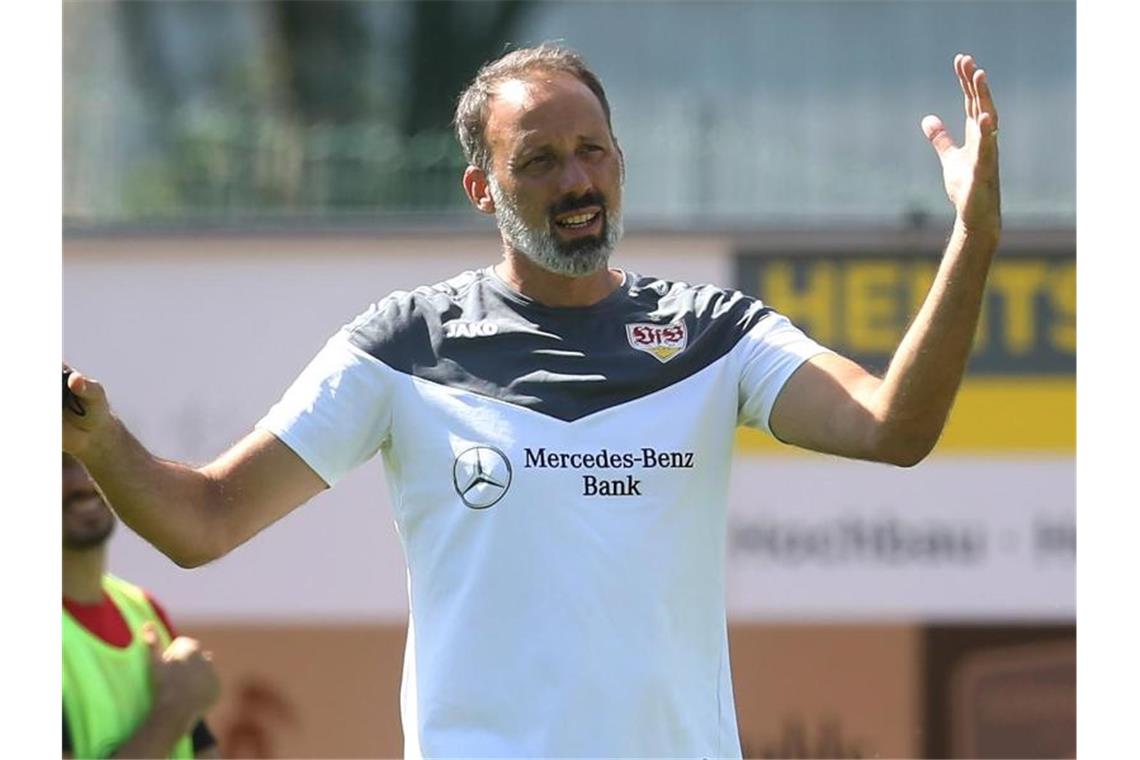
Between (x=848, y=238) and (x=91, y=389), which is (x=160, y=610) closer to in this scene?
(x=91, y=389)

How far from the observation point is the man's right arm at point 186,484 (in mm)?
3250

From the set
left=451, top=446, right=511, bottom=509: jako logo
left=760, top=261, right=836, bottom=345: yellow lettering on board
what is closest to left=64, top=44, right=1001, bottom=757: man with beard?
left=451, top=446, right=511, bottom=509: jako logo

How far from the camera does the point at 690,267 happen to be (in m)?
8.35

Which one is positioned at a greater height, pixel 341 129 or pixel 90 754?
pixel 341 129

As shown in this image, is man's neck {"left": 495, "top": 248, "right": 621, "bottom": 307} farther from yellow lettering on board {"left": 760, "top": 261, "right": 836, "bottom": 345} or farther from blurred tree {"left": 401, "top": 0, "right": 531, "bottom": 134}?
blurred tree {"left": 401, "top": 0, "right": 531, "bottom": 134}

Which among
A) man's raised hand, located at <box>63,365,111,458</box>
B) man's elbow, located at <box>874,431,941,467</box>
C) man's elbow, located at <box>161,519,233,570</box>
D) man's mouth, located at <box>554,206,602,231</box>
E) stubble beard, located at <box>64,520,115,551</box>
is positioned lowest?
stubble beard, located at <box>64,520,115,551</box>

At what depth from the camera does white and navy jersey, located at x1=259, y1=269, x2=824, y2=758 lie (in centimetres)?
336

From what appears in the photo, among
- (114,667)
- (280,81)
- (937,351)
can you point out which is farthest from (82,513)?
(280,81)

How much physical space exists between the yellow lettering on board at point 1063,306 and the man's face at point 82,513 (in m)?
4.27

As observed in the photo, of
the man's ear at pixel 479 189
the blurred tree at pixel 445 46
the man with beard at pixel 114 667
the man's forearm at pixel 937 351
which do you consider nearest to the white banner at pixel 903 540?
the man with beard at pixel 114 667

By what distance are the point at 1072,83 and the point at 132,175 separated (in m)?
5.71

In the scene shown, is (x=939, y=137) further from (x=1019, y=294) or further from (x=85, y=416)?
(x=1019, y=294)

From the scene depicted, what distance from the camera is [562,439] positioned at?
344 cm
